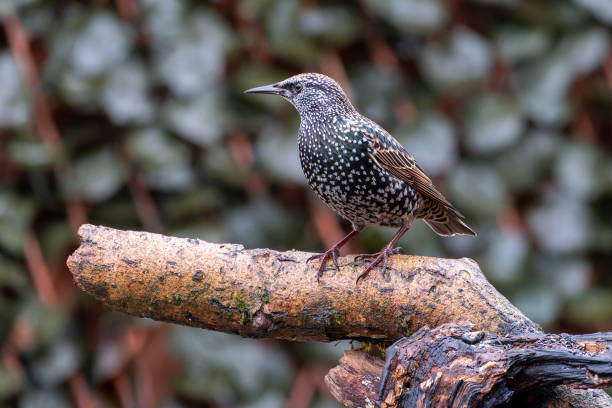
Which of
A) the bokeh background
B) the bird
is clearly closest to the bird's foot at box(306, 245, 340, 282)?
the bird

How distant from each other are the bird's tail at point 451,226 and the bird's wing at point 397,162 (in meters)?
0.17

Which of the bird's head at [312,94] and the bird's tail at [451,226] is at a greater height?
the bird's head at [312,94]

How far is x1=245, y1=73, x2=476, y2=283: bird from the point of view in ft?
8.34

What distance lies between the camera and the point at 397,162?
2.63 meters

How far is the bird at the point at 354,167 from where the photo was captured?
8.34ft

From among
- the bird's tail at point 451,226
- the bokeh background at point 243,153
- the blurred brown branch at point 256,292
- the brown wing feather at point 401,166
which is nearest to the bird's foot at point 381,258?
the blurred brown branch at point 256,292

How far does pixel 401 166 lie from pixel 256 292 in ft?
2.74

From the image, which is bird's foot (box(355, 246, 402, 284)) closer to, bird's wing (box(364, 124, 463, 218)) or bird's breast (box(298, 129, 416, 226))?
bird's breast (box(298, 129, 416, 226))

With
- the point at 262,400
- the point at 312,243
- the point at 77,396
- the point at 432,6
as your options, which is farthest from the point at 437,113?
Answer: the point at 77,396

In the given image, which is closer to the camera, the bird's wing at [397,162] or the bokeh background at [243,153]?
the bird's wing at [397,162]

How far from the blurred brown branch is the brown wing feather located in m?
0.53

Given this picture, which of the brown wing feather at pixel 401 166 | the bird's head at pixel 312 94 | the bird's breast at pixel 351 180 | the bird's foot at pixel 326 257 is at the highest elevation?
the bird's head at pixel 312 94

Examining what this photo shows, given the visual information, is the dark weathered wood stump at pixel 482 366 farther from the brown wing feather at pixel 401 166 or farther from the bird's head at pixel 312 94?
the bird's head at pixel 312 94

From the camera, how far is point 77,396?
374 cm
